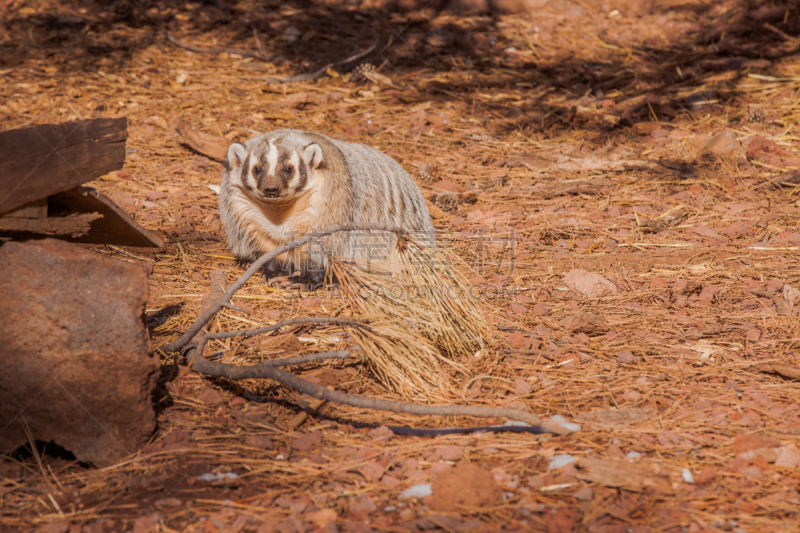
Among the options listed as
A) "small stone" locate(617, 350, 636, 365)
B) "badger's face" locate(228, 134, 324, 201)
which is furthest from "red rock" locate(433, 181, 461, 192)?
"small stone" locate(617, 350, 636, 365)

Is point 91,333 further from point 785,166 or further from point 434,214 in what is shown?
point 785,166

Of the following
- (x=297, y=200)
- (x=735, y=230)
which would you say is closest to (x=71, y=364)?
(x=297, y=200)

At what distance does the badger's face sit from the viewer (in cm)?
349

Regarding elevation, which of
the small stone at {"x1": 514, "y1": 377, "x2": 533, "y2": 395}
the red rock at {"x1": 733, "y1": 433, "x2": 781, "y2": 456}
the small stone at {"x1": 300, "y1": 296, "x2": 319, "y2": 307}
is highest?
the red rock at {"x1": 733, "y1": 433, "x2": 781, "y2": 456}

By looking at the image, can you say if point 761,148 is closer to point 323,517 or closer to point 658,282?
point 658,282

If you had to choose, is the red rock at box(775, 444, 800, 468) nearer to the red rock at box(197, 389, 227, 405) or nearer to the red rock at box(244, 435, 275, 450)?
the red rock at box(244, 435, 275, 450)

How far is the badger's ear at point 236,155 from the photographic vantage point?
358 cm

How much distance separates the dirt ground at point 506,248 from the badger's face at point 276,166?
565 mm

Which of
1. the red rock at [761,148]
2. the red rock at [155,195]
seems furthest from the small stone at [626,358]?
the red rock at [155,195]

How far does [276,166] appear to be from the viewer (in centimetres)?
349

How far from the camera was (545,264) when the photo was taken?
386 centimetres

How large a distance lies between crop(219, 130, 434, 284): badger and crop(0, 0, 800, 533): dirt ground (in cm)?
26

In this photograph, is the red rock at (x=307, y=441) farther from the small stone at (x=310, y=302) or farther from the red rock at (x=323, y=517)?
the small stone at (x=310, y=302)

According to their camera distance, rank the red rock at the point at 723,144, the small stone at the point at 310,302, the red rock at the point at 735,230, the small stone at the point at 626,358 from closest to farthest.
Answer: the small stone at the point at 626,358 → the small stone at the point at 310,302 → the red rock at the point at 735,230 → the red rock at the point at 723,144
